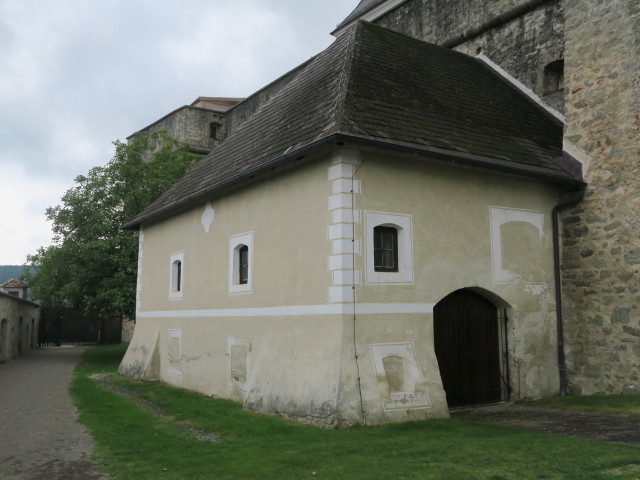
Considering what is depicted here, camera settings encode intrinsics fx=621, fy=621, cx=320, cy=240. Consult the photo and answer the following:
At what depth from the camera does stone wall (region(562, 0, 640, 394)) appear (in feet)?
36.7

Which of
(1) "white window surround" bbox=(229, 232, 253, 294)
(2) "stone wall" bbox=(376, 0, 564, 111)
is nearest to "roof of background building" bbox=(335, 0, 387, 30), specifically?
(2) "stone wall" bbox=(376, 0, 564, 111)

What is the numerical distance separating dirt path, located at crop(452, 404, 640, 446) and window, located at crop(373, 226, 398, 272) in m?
2.68

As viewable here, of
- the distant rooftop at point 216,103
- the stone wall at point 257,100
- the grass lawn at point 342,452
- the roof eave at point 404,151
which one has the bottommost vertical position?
the grass lawn at point 342,452

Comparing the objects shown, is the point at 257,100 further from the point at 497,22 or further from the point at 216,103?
the point at 497,22

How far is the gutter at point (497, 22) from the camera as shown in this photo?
15023 mm

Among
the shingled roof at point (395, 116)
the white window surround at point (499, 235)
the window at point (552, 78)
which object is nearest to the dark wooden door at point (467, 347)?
the white window surround at point (499, 235)

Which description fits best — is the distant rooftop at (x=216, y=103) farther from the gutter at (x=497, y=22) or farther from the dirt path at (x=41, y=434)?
the dirt path at (x=41, y=434)

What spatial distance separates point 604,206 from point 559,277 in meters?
1.62

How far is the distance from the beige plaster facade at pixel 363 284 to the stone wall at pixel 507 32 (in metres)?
3.78

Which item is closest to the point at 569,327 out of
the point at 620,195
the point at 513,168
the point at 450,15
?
the point at 620,195

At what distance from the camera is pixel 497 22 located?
15.9m

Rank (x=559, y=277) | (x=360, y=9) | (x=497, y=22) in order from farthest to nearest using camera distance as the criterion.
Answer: (x=360, y=9)
(x=497, y=22)
(x=559, y=277)

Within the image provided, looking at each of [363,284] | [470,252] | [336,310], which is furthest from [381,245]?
[470,252]

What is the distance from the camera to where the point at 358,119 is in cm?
1013
